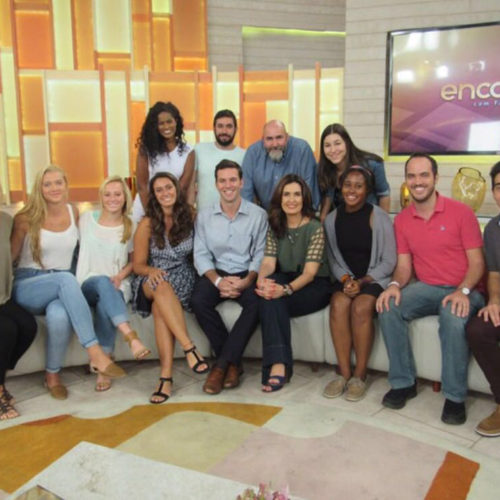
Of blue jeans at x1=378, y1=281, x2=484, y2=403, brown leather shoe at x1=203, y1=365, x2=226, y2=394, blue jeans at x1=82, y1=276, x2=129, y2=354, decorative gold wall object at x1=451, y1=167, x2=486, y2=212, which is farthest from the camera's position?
decorative gold wall object at x1=451, y1=167, x2=486, y2=212

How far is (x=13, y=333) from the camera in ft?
8.79

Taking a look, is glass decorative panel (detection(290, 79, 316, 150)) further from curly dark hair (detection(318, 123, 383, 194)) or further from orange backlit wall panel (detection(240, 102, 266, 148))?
curly dark hair (detection(318, 123, 383, 194))

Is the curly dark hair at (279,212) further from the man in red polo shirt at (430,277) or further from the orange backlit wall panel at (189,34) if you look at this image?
the orange backlit wall panel at (189,34)

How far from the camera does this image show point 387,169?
5.49 m

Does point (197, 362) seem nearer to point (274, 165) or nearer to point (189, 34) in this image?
point (274, 165)

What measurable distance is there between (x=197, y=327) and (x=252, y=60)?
6.76m

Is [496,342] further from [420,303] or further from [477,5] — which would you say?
[477,5]

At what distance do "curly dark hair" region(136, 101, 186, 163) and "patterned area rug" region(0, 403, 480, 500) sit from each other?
5.68 ft

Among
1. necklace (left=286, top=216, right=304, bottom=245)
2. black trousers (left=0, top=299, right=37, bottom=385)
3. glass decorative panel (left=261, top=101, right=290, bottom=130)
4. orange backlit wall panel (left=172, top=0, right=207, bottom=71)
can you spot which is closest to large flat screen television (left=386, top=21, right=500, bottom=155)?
glass decorative panel (left=261, top=101, right=290, bottom=130)

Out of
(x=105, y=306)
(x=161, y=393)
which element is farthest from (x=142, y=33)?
(x=161, y=393)

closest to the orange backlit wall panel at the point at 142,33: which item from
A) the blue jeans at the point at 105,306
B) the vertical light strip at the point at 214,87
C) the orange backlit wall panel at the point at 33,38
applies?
the orange backlit wall panel at the point at 33,38

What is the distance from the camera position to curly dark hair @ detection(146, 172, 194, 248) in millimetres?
3117

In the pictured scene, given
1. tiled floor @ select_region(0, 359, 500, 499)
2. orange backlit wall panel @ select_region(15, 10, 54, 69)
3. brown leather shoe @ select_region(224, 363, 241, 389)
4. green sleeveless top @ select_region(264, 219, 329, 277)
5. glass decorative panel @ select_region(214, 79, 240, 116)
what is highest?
orange backlit wall panel @ select_region(15, 10, 54, 69)

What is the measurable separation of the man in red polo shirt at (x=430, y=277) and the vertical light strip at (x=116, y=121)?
5.20 m
